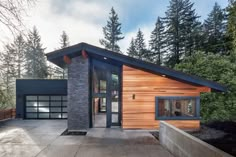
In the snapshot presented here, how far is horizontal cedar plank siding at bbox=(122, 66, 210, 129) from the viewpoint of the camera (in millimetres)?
11711

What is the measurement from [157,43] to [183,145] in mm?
28836

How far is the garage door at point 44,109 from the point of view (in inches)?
666

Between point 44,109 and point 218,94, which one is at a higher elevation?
point 218,94

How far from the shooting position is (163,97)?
1170 cm

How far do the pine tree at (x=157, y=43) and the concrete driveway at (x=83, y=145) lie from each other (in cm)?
2354

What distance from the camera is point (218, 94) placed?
15508mm

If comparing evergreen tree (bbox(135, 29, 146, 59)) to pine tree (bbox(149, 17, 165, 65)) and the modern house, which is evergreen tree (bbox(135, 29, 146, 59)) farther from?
the modern house

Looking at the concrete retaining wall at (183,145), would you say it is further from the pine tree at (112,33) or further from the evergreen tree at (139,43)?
the evergreen tree at (139,43)

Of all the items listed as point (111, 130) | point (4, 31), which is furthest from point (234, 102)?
point (4, 31)

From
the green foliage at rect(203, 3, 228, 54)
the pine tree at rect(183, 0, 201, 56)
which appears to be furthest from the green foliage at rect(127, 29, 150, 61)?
the green foliage at rect(203, 3, 228, 54)

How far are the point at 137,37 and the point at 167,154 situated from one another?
1287 inches

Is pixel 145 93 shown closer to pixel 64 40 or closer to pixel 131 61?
pixel 131 61

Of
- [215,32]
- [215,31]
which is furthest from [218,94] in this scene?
[215,31]

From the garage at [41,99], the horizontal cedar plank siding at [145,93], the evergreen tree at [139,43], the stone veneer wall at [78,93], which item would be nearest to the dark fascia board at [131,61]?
the horizontal cedar plank siding at [145,93]
